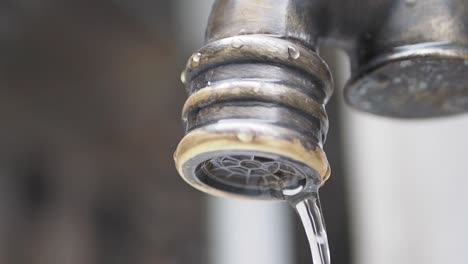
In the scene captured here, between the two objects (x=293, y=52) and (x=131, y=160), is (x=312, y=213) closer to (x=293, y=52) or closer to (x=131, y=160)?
(x=293, y=52)

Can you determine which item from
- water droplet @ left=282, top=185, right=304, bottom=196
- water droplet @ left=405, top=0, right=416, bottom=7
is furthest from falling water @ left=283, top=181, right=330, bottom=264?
water droplet @ left=405, top=0, right=416, bottom=7

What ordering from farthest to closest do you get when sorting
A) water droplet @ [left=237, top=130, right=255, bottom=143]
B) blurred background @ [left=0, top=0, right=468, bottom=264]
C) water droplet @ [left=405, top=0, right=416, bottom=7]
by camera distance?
blurred background @ [left=0, top=0, right=468, bottom=264] → water droplet @ [left=405, top=0, right=416, bottom=7] → water droplet @ [left=237, top=130, right=255, bottom=143]

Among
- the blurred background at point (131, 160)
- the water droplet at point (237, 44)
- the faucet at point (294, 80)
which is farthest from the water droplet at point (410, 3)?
the blurred background at point (131, 160)

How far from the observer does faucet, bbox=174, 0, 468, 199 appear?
0.32 m

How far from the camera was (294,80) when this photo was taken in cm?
34

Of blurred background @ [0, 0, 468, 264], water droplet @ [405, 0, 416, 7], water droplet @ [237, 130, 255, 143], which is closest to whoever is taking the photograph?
water droplet @ [237, 130, 255, 143]

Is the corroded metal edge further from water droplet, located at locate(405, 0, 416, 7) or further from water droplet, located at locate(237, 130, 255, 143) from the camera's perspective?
water droplet, located at locate(405, 0, 416, 7)

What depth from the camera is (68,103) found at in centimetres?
125

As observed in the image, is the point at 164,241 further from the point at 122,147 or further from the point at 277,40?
the point at 277,40

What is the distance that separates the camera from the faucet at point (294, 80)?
0.32 m

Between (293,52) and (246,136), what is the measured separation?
60 millimetres

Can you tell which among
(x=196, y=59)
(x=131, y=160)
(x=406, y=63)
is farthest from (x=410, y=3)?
(x=131, y=160)

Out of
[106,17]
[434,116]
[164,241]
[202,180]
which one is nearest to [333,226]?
[164,241]

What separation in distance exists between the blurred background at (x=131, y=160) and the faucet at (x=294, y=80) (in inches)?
22.6
